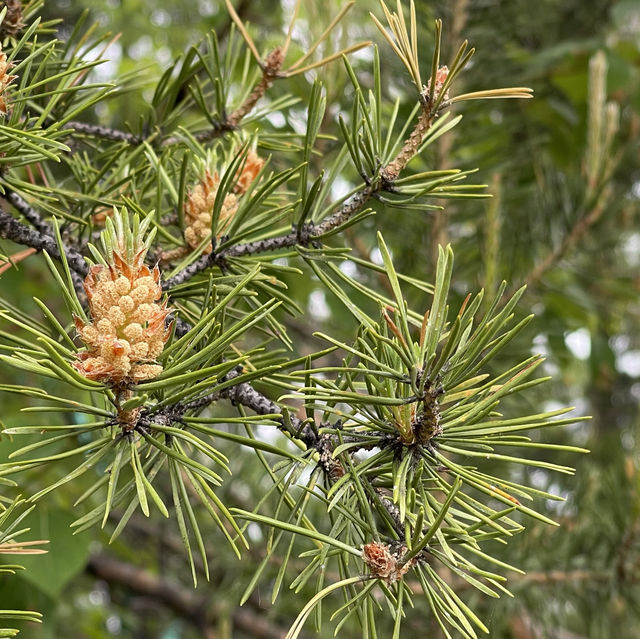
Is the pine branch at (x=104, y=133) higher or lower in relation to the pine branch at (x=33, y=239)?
higher

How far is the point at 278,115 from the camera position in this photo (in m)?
0.91

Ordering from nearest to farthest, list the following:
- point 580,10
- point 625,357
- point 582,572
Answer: point 582,572, point 580,10, point 625,357

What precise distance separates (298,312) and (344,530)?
12 centimetres

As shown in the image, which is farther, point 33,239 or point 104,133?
point 104,133

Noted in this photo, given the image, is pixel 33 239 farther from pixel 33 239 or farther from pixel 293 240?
pixel 293 240

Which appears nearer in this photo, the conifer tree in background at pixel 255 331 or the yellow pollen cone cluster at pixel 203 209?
the conifer tree in background at pixel 255 331

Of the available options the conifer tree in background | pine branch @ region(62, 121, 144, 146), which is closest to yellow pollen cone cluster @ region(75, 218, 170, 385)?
the conifer tree in background

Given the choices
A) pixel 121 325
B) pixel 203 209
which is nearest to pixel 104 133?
pixel 203 209

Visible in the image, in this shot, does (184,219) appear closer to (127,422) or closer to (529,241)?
(127,422)

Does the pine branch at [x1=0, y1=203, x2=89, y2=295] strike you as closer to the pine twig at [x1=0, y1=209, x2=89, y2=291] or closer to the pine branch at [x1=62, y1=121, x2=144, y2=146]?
the pine twig at [x1=0, y1=209, x2=89, y2=291]

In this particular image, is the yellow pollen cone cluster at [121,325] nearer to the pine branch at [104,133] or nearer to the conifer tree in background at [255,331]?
the conifer tree in background at [255,331]

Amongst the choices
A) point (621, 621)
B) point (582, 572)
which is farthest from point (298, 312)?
point (621, 621)

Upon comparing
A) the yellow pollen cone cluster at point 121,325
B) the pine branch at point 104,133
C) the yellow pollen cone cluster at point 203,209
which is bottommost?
the yellow pollen cone cluster at point 121,325

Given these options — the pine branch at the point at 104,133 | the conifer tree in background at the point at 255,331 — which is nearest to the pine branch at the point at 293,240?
the conifer tree in background at the point at 255,331
